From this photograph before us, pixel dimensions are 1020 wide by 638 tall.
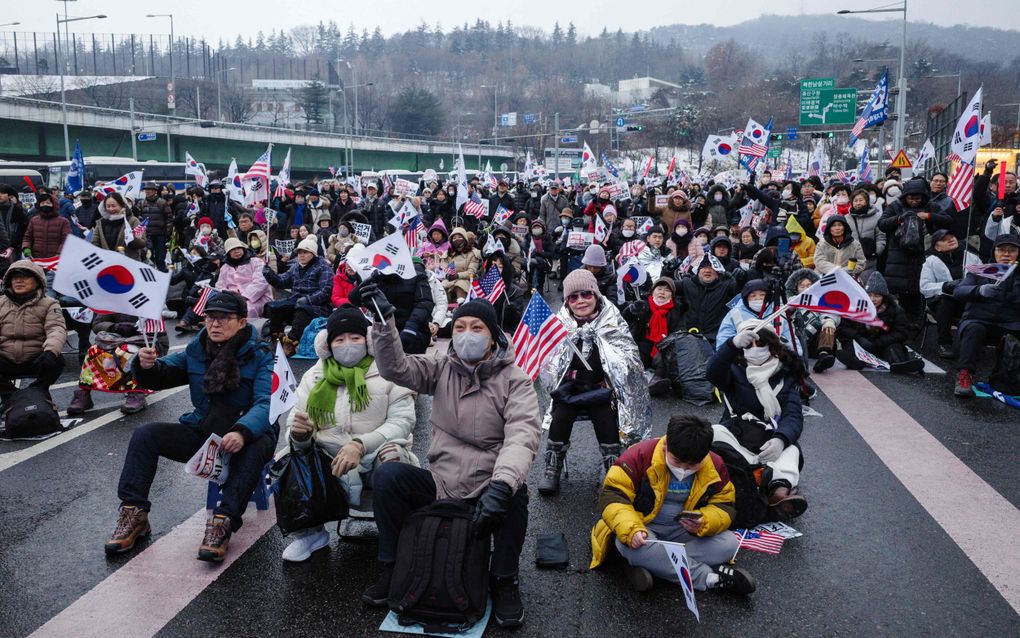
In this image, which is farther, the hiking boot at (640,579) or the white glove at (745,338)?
the white glove at (745,338)

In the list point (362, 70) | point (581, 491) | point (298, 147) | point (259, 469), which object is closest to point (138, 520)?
point (259, 469)

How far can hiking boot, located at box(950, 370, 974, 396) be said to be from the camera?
850 centimetres

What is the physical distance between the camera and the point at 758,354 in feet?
18.8

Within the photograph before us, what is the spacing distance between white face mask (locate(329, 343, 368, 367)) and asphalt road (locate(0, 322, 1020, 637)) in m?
1.12

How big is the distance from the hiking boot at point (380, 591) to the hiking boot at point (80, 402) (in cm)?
476

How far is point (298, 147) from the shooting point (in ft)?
237

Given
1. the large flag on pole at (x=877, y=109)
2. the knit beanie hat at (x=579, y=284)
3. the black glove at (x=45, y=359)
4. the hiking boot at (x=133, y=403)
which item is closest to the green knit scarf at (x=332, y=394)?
the knit beanie hat at (x=579, y=284)

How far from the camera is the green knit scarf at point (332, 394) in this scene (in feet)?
16.5

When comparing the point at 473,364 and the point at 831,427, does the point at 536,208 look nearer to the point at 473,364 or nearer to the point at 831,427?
the point at 831,427

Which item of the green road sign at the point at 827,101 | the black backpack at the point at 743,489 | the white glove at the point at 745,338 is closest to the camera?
the black backpack at the point at 743,489

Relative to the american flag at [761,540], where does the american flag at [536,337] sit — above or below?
above

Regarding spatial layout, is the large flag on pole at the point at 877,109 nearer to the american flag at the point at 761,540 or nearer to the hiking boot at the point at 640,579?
the american flag at the point at 761,540

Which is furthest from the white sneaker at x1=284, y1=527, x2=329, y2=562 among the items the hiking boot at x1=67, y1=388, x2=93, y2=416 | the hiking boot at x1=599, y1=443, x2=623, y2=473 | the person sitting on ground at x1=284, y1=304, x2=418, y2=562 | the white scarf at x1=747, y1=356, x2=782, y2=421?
the hiking boot at x1=67, y1=388, x2=93, y2=416

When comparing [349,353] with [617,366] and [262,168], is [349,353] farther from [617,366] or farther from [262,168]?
[262,168]
